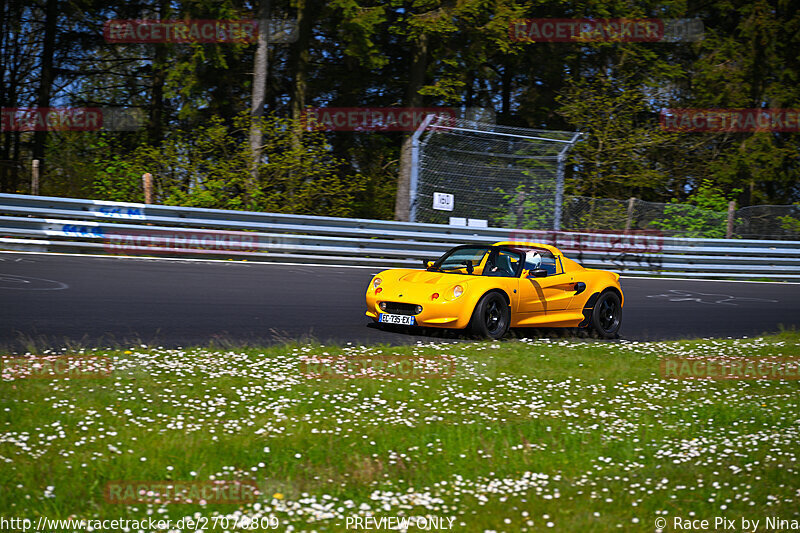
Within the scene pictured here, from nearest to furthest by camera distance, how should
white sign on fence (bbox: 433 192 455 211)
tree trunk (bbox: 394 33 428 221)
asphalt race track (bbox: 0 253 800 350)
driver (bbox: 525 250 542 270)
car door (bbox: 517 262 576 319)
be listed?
1. asphalt race track (bbox: 0 253 800 350)
2. car door (bbox: 517 262 576 319)
3. driver (bbox: 525 250 542 270)
4. white sign on fence (bbox: 433 192 455 211)
5. tree trunk (bbox: 394 33 428 221)

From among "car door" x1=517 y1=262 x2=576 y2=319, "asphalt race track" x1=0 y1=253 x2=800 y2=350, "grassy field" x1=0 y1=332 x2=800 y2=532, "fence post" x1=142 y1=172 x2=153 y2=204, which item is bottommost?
→ "grassy field" x1=0 y1=332 x2=800 y2=532

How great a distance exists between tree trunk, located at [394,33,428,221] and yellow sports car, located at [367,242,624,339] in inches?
449

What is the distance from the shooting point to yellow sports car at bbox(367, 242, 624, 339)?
32.8 ft

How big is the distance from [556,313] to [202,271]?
6610mm

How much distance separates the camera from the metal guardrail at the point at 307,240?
15758 mm

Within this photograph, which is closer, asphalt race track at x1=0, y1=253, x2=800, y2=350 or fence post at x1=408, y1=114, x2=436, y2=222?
asphalt race track at x1=0, y1=253, x2=800, y2=350

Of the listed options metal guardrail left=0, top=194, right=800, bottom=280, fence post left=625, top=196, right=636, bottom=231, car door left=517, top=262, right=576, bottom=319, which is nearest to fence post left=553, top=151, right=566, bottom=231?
metal guardrail left=0, top=194, right=800, bottom=280

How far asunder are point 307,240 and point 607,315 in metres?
7.91

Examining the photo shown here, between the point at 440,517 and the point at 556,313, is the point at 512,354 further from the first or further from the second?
the point at 440,517

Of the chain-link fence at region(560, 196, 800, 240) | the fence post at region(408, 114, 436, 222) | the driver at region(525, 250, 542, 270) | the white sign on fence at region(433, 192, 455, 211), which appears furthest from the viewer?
the chain-link fence at region(560, 196, 800, 240)

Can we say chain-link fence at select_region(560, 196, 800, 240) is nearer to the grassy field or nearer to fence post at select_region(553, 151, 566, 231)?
fence post at select_region(553, 151, 566, 231)

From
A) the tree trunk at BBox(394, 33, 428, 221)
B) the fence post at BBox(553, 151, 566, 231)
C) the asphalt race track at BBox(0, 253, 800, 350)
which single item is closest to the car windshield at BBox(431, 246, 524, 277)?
the asphalt race track at BBox(0, 253, 800, 350)

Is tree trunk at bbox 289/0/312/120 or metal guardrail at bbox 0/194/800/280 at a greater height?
tree trunk at bbox 289/0/312/120

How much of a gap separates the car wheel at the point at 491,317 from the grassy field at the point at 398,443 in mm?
1741
